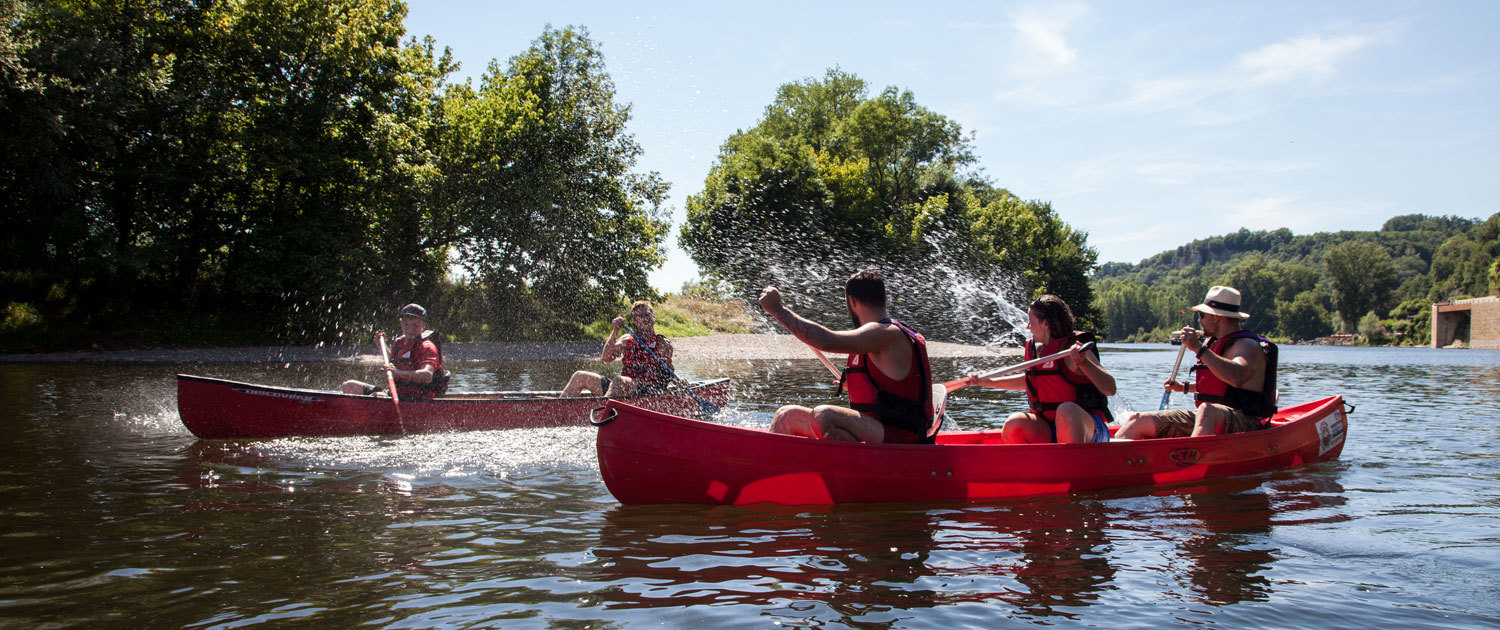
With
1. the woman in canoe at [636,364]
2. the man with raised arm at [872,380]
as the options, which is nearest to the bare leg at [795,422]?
the man with raised arm at [872,380]

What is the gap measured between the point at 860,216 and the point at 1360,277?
8754 cm

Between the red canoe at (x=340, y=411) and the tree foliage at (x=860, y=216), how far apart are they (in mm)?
33782

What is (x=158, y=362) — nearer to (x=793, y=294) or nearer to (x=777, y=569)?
(x=777, y=569)

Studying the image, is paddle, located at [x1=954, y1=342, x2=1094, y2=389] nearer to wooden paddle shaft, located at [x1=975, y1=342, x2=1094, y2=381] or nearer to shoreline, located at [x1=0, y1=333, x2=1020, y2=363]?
wooden paddle shaft, located at [x1=975, y1=342, x2=1094, y2=381]

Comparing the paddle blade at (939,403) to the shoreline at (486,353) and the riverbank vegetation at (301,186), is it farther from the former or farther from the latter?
the riverbank vegetation at (301,186)

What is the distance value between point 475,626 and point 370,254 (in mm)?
28211

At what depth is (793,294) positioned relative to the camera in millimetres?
46781

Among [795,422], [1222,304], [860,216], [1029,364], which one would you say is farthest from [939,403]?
[860,216]

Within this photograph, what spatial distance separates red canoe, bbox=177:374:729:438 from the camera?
1053 cm

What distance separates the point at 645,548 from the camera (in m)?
6.00

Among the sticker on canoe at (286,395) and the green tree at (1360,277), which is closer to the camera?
the sticker on canoe at (286,395)

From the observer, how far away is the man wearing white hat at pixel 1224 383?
27.6 feet

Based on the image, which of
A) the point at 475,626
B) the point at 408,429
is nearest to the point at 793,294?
the point at 408,429

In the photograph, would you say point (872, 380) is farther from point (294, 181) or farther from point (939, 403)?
point (294, 181)
